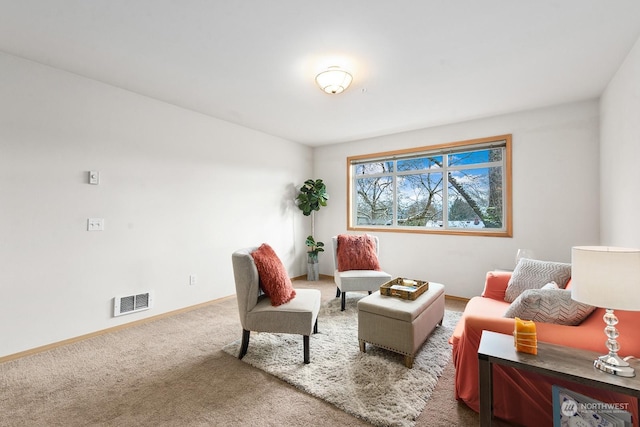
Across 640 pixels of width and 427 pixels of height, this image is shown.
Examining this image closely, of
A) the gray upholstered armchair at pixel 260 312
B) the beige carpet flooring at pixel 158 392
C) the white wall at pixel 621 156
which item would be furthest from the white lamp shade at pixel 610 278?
the gray upholstered armchair at pixel 260 312

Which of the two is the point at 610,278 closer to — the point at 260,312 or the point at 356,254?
the point at 260,312

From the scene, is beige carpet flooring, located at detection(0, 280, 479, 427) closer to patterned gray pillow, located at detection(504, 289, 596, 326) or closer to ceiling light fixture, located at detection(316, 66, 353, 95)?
patterned gray pillow, located at detection(504, 289, 596, 326)

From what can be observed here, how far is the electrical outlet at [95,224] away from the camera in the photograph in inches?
109

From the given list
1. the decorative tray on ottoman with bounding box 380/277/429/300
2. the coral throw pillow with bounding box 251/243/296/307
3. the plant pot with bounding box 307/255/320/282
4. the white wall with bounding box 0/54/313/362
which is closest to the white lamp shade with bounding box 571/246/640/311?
the decorative tray on ottoman with bounding box 380/277/429/300

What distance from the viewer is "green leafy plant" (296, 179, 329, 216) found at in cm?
504

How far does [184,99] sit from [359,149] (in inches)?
112

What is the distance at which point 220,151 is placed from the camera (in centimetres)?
395

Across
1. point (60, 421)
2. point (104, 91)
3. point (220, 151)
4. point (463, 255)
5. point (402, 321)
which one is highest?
point (104, 91)

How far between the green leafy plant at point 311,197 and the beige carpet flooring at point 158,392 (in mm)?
2767

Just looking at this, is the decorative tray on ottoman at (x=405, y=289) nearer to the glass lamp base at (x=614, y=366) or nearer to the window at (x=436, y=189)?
the glass lamp base at (x=614, y=366)

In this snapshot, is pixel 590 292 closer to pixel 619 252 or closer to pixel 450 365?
pixel 619 252

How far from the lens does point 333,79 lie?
253 cm

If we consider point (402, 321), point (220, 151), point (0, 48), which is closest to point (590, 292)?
point (402, 321)

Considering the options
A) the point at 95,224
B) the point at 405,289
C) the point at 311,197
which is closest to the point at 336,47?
the point at 405,289
